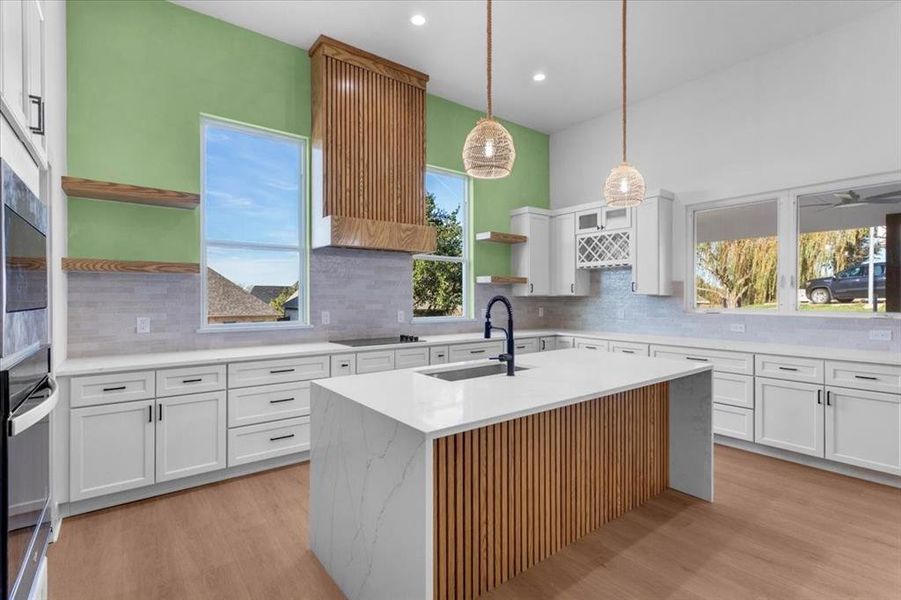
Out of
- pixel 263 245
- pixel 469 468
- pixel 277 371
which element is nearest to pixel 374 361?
pixel 277 371

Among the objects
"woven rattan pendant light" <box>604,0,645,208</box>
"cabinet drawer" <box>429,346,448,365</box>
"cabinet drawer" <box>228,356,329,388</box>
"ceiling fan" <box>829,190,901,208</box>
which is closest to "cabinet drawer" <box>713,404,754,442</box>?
"ceiling fan" <box>829,190,901,208</box>

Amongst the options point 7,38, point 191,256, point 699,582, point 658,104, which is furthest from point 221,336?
point 658,104

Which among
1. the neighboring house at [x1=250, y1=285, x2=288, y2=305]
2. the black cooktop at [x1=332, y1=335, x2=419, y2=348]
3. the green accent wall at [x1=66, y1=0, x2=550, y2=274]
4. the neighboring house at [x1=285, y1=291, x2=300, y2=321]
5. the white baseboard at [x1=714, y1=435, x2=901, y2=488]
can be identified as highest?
the green accent wall at [x1=66, y1=0, x2=550, y2=274]

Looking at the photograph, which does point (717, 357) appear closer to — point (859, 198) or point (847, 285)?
point (847, 285)

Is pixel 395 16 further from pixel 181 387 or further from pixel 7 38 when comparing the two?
pixel 181 387

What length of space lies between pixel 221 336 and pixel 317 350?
80 centimetres

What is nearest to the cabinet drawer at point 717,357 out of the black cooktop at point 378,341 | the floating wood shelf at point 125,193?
the black cooktop at point 378,341

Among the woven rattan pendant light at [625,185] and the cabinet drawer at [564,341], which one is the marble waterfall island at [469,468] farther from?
the cabinet drawer at [564,341]

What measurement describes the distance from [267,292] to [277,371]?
0.90 meters

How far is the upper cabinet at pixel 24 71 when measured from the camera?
1496mm

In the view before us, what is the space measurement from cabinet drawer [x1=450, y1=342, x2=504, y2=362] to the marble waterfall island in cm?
157

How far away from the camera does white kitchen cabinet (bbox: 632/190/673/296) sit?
4609mm

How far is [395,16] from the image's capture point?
3.52 metres

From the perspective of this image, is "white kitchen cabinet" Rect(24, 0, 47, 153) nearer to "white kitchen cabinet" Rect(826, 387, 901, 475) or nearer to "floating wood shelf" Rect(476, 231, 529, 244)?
"floating wood shelf" Rect(476, 231, 529, 244)
